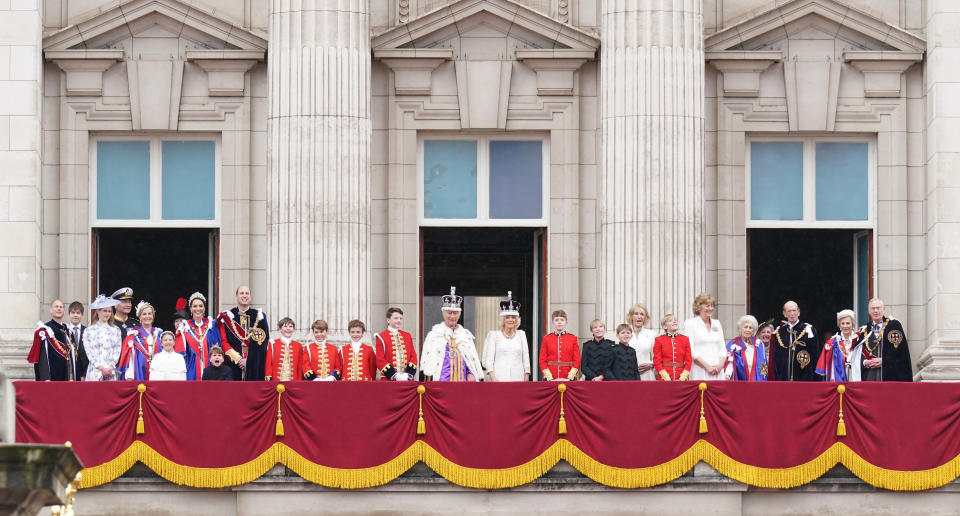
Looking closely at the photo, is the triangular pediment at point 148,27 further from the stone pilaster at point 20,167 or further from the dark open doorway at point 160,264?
the dark open doorway at point 160,264

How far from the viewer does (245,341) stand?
34094mm

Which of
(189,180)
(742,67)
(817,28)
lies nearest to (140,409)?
(189,180)

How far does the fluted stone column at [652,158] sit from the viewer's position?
36844 millimetres

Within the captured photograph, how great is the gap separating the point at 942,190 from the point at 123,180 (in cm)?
1418

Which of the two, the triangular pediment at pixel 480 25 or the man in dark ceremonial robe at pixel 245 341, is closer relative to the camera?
the man in dark ceremonial robe at pixel 245 341

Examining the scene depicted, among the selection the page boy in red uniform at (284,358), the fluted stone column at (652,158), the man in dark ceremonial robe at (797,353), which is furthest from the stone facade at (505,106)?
the page boy in red uniform at (284,358)

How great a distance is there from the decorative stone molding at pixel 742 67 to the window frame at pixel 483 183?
10.7ft

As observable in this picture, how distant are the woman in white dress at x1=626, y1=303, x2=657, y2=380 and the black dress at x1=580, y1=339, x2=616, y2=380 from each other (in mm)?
596

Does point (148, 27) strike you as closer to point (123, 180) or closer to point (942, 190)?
point (123, 180)

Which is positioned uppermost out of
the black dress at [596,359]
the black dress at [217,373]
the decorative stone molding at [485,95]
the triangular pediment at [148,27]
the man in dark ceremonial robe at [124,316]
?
the triangular pediment at [148,27]

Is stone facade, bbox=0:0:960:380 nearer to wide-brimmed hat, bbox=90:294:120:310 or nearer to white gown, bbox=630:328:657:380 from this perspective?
white gown, bbox=630:328:657:380

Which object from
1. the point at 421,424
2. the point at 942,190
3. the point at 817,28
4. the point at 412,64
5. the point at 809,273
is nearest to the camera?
the point at 421,424

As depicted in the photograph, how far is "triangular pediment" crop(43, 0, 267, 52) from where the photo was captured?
3881 centimetres

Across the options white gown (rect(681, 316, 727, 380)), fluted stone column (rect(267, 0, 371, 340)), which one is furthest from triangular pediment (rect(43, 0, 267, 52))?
white gown (rect(681, 316, 727, 380))
